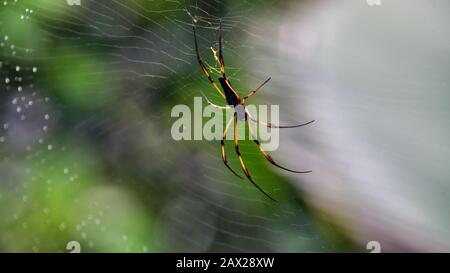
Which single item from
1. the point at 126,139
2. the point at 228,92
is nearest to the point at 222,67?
the point at 228,92

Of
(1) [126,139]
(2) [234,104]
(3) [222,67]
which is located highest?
(3) [222,67]

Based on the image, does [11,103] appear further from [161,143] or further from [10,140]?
[161,143]

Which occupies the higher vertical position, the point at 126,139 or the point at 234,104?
the point at 234,104

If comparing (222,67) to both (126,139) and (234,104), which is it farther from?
(126,139)
